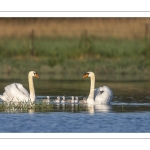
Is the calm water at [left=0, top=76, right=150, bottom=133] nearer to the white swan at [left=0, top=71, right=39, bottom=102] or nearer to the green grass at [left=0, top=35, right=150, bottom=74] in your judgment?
the white swan at [left=0, top=71, right=39, bottom=102]

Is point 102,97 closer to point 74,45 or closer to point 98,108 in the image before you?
point 98,108

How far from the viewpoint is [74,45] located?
37.8 m

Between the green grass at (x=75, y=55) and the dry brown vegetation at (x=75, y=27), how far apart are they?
324 millimetres

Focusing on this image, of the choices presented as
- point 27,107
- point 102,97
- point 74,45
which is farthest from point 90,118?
point 74,45

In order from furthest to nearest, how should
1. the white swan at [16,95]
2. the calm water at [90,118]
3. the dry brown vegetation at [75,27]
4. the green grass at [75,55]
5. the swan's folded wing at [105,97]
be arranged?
the dry brown vegetation at [75,27]
the green grass at [75,55]
the swan's folded wing at [105,97]
the white swan at [16,95]
the calm water at [90,118]

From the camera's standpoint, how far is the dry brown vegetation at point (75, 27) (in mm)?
38469

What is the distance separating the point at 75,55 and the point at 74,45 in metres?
0.68

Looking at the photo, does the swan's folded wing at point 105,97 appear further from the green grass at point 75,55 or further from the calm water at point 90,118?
the green grass at point 75,55

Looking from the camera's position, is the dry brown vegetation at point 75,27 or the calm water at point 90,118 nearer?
the calm water at point 90,118

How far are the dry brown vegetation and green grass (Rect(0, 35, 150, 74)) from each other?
1.06 feet

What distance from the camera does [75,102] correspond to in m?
23.4

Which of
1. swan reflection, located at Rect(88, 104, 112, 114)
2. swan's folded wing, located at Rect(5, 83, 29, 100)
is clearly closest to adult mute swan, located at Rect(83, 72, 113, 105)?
swan reflection, located at Rect(88, 104, 112, 114)

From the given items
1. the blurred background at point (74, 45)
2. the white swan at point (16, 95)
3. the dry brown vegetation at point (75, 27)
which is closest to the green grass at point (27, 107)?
the white swan at point (16, 95)
